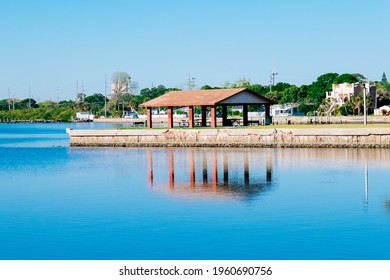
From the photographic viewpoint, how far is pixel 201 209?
28.1m

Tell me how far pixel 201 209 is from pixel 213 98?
1666 inches

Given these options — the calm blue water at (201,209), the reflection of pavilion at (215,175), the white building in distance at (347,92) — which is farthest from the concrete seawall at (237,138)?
the white building in distance at (347,92)

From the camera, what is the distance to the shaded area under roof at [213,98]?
227 feet

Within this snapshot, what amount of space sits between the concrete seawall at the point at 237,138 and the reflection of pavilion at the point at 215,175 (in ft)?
16.6

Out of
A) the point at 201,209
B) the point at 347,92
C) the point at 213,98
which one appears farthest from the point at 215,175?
the point at 347,92

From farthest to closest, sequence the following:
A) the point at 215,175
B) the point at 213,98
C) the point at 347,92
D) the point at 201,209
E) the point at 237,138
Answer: the point at 347,92 → the point at 213,98 → the point at 237,138 → the point at 215,175 → the point at 201,209

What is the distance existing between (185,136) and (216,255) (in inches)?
1778

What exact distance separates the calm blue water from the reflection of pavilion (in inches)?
2.6

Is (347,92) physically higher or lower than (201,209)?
higher

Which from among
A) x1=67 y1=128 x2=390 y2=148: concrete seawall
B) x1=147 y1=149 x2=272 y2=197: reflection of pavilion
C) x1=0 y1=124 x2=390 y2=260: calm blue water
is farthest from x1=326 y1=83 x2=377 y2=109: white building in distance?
x1=0 y1=124 x2=390 y2=260: calm blue water

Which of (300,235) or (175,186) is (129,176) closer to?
(175,186)

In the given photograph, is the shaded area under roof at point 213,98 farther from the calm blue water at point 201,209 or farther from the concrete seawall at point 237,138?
the calm blue water at point 201,209

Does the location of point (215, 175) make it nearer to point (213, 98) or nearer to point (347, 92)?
A: point (213, 98)

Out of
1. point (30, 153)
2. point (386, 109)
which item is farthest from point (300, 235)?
point (386, 109)
